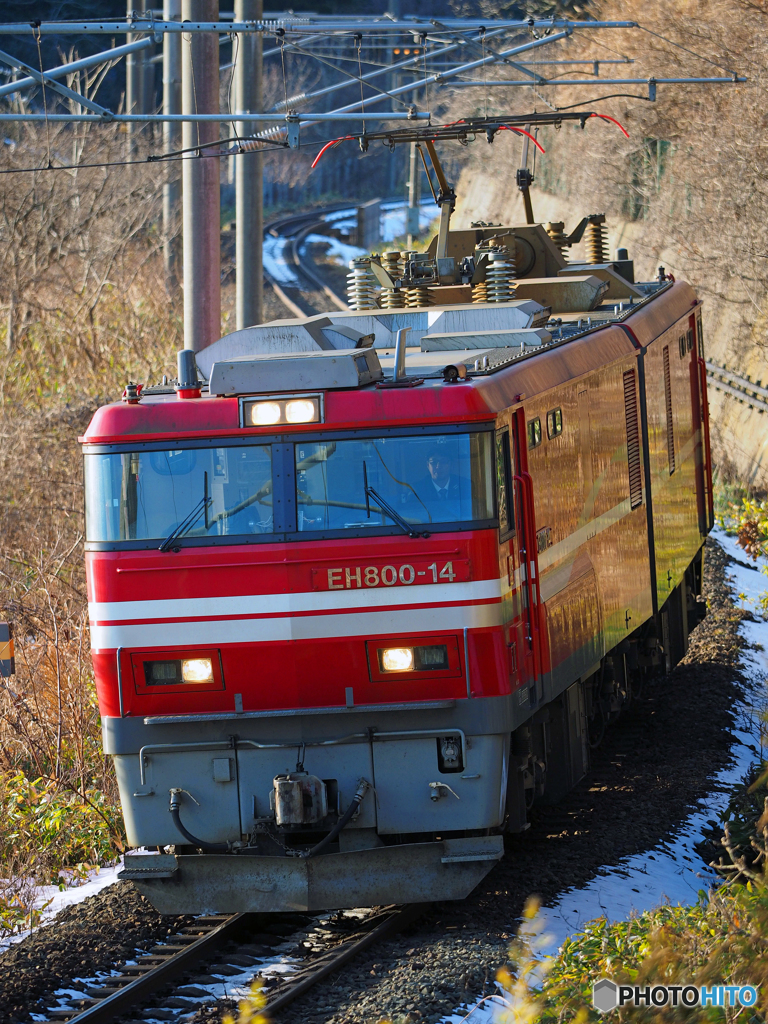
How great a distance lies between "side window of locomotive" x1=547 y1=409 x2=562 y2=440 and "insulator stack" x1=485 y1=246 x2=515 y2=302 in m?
2.38

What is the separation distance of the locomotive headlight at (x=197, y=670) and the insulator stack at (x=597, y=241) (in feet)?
26.7

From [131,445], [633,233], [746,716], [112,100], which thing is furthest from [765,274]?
[112,100]

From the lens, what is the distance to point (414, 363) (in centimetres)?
876

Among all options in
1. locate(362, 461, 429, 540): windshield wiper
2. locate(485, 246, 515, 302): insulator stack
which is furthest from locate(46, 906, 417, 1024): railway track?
locate(485, 246, 515, 302): insulator stack

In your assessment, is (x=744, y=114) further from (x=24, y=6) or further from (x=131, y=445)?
(x=24, y=6)

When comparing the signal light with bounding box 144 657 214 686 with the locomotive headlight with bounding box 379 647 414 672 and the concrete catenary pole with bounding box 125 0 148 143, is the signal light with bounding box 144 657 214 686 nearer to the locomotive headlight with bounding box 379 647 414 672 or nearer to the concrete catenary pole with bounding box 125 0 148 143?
the locomotive headlight with bounding box 379 647 414 672

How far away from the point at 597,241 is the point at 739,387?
9.64m

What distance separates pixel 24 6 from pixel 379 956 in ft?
151

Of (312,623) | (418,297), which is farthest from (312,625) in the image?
(418,297)

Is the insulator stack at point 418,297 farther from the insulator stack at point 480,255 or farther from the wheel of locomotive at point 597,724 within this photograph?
the wheel of locomotive at point 597,724

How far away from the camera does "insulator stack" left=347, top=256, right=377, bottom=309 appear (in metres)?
11.8

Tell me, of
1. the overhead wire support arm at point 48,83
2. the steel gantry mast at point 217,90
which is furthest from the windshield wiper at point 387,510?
the overhead wire support arm at point 48,83

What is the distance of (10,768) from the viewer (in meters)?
11.8

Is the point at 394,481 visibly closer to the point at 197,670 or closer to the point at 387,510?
the point at 387,510
